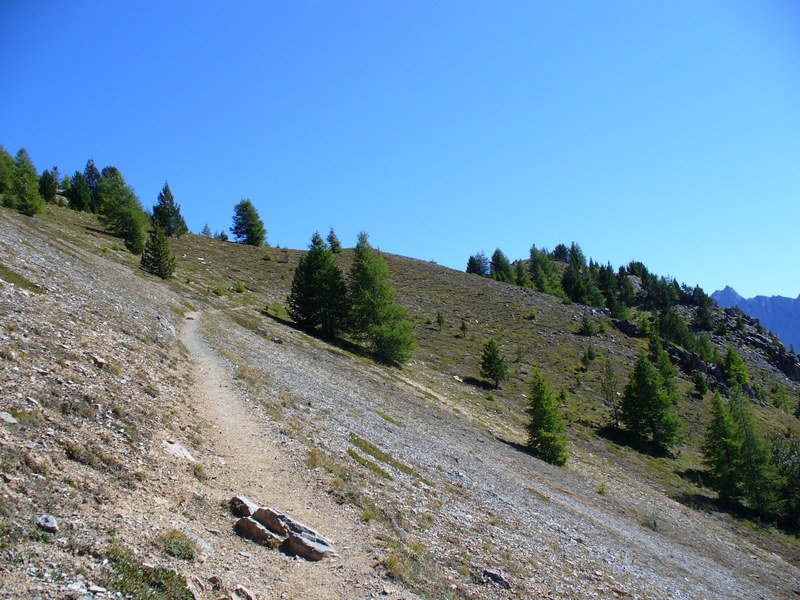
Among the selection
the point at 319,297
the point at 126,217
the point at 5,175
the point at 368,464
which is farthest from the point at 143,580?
the point at 5,175

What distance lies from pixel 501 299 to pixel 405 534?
345ft

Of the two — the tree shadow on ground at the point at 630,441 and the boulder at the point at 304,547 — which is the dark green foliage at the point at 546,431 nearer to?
the tree shadow on ground at the point at 630,441

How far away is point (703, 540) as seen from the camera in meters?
34.0

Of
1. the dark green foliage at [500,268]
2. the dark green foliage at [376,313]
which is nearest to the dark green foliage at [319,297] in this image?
the dark green foliage at [376,313]

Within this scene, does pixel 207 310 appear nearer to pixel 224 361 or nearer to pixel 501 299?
pixel 224 361

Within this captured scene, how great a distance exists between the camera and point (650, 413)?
66.8 m

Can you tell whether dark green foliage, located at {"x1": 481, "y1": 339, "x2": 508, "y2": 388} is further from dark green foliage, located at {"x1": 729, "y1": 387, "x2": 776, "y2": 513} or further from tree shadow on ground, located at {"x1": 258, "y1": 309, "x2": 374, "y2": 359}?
dark green foliage, located at {"x1": 729, "y1": 387, "x2": 776, "y2": 513}

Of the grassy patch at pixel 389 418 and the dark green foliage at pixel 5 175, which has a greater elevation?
the dark green foliage at pixel 5 175

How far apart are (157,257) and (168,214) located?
4873 centimetres

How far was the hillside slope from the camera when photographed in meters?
9.95

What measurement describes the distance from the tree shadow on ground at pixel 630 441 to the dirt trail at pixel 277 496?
187ft

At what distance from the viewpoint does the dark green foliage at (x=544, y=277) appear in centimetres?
14425

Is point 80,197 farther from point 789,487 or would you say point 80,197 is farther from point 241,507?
point 789,487

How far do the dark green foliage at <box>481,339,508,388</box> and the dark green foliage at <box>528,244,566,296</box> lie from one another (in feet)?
255
